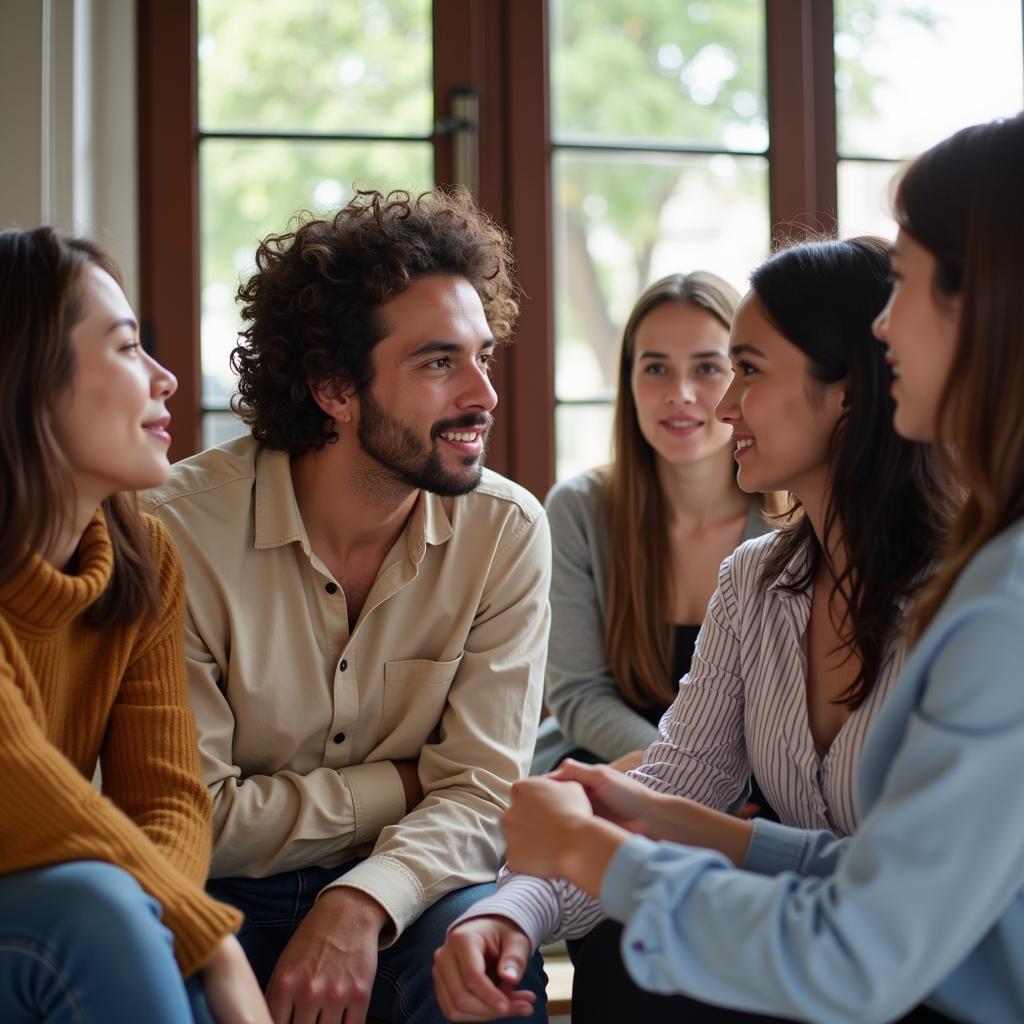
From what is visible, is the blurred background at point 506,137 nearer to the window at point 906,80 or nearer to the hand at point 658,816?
the window at point 906,80

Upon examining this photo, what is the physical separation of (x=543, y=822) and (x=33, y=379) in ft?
2.34

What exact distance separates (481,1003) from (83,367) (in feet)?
2.64

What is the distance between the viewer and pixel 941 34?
10.1 ft

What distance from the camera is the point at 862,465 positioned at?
147 centimetres

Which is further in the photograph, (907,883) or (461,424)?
(461,424)

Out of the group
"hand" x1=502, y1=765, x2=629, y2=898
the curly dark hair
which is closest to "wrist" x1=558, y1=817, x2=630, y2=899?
"hand" x1=502, y1=765, x2=629, y2=898

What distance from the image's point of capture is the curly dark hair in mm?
1920

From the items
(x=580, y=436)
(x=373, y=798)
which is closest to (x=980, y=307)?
(x=373, y=798)

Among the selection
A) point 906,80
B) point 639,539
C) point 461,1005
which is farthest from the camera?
point 906,80

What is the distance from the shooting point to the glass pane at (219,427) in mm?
2676

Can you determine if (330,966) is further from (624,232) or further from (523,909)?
(624,232)

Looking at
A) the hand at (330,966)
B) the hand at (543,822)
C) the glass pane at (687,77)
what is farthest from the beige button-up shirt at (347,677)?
the glass pane at (687,77)

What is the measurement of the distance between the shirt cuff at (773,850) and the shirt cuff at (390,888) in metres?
0.45


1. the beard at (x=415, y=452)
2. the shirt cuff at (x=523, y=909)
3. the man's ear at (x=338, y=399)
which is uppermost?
the man's ear at (x=338, y=399)
